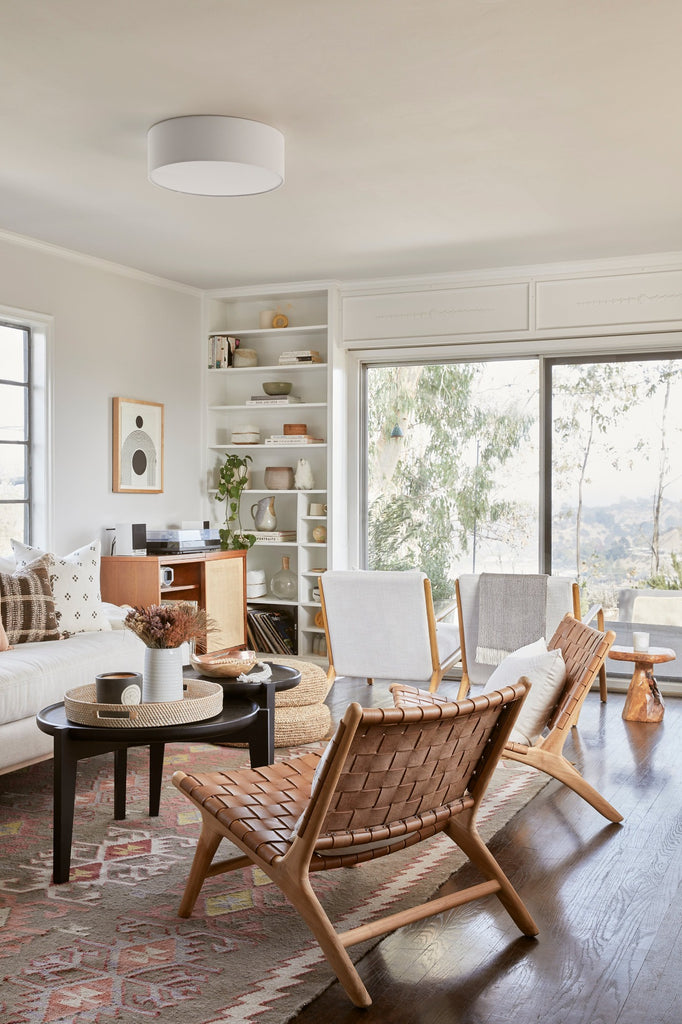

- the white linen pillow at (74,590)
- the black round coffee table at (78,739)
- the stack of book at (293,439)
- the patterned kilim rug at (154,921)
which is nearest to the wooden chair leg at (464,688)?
the patterned kilim rug at (154,921)

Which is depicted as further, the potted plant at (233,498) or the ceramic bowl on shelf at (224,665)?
the potted plant at (233,498)

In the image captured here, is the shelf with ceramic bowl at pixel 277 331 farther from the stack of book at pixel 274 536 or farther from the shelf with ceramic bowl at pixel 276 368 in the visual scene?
the stack of book at pixel 274 536

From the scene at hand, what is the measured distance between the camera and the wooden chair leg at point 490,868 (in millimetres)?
2523

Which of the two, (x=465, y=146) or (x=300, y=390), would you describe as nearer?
(x=465, y=146)

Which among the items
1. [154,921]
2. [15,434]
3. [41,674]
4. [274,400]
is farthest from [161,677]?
[274,400]

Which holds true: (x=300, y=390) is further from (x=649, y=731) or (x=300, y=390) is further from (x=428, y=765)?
(x=428, y=765)

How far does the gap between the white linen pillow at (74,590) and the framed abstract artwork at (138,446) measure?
1.50m

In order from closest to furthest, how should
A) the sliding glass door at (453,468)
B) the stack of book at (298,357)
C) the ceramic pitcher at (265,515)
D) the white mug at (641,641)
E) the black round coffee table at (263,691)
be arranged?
the black round coffee table at (263,691) → the white mug at (641,641) → the sliding glass door at (453,468) → the stack of book at (298,357) → the ceramic pitcher at (265,515)

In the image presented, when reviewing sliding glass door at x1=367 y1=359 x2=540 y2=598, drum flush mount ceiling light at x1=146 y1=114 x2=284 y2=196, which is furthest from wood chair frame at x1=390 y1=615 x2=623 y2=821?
sliding glass door at x1=367 y1=359 x2=540 y2=598

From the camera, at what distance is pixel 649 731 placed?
192 inches

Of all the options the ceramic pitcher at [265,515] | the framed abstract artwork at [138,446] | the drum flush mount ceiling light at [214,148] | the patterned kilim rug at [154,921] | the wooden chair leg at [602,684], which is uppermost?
the drum flush mount ceiling light at [214,148]

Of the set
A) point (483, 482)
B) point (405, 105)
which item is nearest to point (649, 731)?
point (483, 482)

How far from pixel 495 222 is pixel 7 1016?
14.0 feet

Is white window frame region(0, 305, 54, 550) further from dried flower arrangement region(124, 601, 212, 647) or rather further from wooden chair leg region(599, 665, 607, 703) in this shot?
wooden chair leg region(599, 665, 607, 703)
